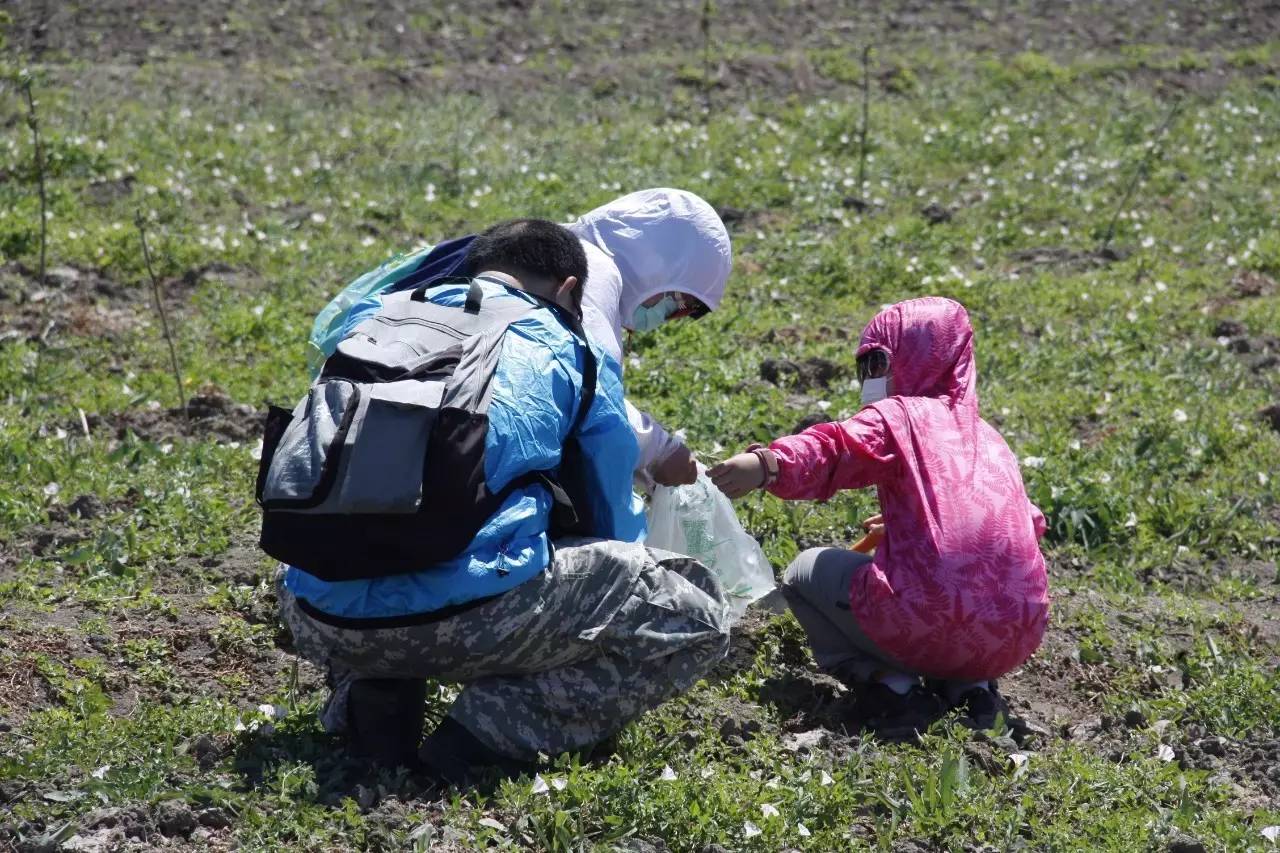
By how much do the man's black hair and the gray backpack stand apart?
1.38 feet

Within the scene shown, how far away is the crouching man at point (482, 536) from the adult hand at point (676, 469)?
1.19 ft

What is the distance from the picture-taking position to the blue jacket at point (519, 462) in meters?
3.40

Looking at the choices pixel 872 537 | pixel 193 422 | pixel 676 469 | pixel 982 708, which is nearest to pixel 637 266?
pixel 676 469

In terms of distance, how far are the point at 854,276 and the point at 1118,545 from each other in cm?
287

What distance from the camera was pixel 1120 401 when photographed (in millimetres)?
6805

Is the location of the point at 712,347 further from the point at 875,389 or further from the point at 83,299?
the point at 83,299

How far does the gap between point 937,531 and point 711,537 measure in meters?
0.94

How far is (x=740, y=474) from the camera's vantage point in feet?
13.2

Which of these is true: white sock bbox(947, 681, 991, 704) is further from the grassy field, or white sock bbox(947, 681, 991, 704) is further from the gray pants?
the grassy field

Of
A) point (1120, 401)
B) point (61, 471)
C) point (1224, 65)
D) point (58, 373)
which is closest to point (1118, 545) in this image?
point (1120, 401)

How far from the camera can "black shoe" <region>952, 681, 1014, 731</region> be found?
4156 mm

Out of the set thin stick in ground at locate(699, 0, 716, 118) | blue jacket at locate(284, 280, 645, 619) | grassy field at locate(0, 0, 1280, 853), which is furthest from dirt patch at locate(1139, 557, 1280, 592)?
thin stick in ground at locate(699, 0, 716, 118)

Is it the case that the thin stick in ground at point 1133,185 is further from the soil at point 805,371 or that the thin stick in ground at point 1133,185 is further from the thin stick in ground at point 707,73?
the thin stick in ground at point 707,73

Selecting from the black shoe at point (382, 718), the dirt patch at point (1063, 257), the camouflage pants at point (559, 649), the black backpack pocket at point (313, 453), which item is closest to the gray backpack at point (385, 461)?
the black backpack pocket at point (313, 453)
